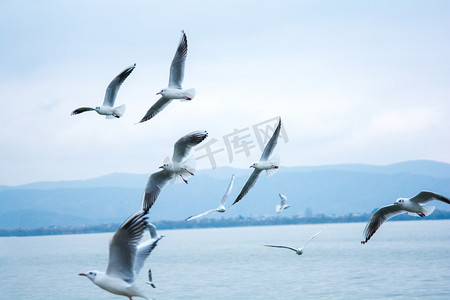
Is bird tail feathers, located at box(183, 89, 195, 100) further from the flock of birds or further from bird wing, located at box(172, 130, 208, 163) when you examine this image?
bird wing, located at box(172, 130, 208, 163)

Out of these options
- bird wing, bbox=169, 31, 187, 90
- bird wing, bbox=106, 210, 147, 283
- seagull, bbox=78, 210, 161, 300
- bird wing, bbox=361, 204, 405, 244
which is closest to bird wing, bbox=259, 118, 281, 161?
bird wing, bbox=169, 31, 187, 90

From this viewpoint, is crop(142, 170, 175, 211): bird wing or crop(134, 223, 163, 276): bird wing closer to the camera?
crop(134, 223, 163, 276): bird wing

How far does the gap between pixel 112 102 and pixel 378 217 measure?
783cm

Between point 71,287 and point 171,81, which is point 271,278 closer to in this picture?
point 71,287

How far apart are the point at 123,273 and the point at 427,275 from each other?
3469 centimetres

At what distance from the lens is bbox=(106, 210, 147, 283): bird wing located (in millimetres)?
9859

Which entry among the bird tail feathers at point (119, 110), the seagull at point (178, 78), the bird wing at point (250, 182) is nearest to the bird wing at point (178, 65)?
the seagull at point (178, 78)

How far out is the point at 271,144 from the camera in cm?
1806

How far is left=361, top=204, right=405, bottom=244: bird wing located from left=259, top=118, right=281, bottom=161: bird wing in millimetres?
3830

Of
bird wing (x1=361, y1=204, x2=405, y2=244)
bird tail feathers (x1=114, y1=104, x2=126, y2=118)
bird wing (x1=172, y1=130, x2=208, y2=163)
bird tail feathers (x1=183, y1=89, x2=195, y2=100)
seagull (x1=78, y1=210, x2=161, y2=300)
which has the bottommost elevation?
seagull (x1=78, y1=210, x2=161, y2=300)

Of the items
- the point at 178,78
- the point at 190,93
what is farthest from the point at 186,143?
the point at 178,78

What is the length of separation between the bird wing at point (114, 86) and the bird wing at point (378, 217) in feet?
24.9

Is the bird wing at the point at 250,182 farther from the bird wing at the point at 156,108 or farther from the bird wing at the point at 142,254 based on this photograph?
the bird wing at the point at 142,254

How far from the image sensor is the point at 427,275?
41062 millimetres
